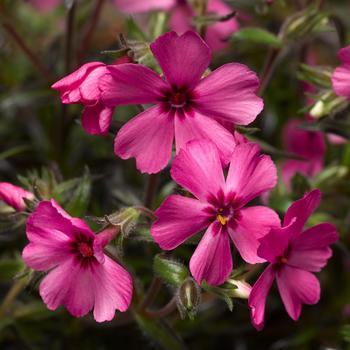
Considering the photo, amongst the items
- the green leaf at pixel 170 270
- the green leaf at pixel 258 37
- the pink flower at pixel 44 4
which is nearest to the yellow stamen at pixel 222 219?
the green leaf at pixel 170 270

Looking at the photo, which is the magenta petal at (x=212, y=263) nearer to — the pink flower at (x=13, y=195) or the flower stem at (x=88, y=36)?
the pink flower at (x=13, y=195)

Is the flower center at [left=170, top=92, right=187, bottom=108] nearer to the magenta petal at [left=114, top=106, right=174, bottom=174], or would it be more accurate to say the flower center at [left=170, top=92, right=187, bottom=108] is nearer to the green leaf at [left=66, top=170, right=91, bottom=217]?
the magenta petal at [left=114, top=106, right=174, bottom=174]

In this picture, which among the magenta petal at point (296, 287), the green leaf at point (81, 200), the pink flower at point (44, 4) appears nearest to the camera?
the magenta petal at point (296, 287)

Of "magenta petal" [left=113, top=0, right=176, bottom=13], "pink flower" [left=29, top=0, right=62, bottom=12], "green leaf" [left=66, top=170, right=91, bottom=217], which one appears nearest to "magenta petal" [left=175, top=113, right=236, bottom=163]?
"green leaf" [left=66, top=170, right=91, bottom=217]

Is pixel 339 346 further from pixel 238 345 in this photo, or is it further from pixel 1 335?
pixel 1 335

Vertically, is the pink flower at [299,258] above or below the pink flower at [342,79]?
below

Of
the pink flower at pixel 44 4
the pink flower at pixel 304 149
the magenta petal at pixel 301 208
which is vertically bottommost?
the pink flower at pixel 304 149
